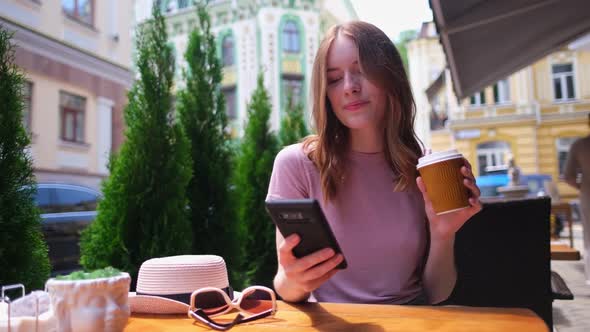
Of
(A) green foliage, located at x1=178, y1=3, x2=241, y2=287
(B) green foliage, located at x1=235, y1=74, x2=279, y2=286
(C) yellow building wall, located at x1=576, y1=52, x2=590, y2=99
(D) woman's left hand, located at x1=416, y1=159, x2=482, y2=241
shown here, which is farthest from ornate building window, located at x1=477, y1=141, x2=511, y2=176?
(D) woman's left hand, located at x1=416, y1=159, x2=482, y2=241

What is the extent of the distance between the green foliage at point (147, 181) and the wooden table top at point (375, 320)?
2.17m

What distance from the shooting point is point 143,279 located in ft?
3.68

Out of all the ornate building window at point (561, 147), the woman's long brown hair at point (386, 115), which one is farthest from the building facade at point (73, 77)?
the ornate building window at point (561, 147)

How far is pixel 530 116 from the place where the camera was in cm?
1694

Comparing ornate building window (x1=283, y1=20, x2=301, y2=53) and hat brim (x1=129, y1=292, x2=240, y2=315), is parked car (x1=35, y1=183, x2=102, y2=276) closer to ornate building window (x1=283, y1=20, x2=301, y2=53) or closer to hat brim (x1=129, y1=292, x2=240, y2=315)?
hat brim (x1=129, y1=292, x2=240, y2=315)

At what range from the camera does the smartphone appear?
836 mm

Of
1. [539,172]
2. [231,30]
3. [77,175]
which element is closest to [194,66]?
[77,175]

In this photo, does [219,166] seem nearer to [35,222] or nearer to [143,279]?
[35,222]

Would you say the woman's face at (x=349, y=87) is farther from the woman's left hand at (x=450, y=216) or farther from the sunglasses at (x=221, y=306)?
the sunglasses at (x=221, y=306)

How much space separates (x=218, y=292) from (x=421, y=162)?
1.91 ft

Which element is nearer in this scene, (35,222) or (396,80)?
(396,80)

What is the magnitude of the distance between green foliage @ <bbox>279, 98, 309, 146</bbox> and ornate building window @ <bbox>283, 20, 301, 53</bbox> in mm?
11508

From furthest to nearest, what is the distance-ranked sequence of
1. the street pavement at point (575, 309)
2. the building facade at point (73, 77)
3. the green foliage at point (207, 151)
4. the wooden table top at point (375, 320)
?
the green foliage at point (207, 151), the street pavement at point (575, 309), the building facade at point (73, 77), the wooden table top at point (375, 320)

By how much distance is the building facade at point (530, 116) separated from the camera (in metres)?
16.8
